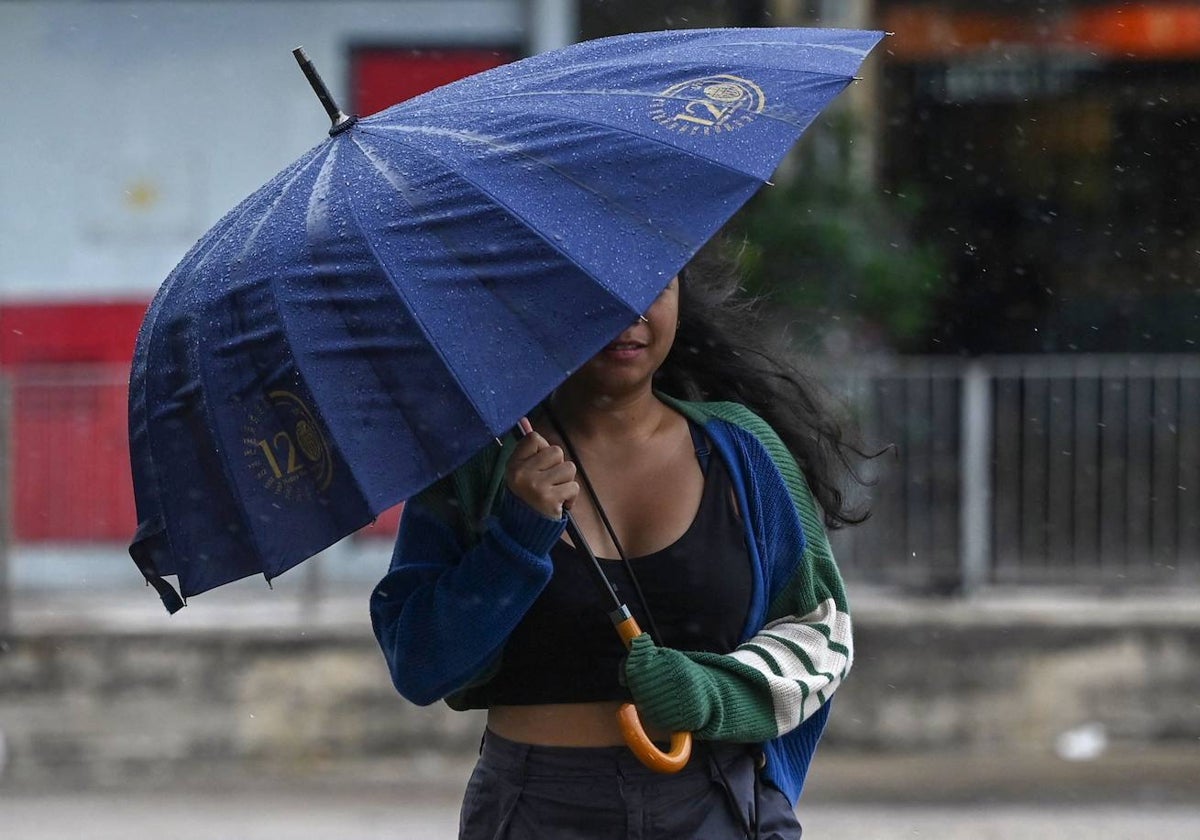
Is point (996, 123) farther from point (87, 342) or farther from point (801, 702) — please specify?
point (801, 702)

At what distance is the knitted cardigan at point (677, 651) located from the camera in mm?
2697

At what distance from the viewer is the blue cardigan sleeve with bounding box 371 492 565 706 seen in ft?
8.79

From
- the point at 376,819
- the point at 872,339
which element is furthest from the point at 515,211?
the point at 872,339

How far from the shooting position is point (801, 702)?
287cm

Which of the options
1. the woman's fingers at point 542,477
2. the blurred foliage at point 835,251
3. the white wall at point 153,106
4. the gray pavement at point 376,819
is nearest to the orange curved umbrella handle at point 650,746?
the woman's fingers at point 542,477

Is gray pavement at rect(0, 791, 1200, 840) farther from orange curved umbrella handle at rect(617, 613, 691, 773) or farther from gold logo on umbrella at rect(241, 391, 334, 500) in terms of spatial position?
gold logo on umbrella at rect(241, 391, 334, 500)

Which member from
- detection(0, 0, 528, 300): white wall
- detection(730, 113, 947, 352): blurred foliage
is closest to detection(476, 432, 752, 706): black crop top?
detection(730, 113, 947, 352): blurred foliage

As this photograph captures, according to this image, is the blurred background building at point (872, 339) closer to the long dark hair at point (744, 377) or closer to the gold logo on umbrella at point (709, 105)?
the long dark hair at point (744, 377)

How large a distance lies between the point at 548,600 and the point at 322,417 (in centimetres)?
48

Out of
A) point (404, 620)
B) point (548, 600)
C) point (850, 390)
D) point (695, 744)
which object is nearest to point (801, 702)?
point (695, 744)

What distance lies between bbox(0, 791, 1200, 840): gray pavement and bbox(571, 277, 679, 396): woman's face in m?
4.43

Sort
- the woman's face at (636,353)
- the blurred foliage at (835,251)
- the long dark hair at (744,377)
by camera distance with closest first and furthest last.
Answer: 1. the woman's face at (636,353)
2. the long dark hair at (744,377)
3. the blurred foliage at (835,251)

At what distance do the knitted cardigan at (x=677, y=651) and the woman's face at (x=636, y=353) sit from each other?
16 centimetres

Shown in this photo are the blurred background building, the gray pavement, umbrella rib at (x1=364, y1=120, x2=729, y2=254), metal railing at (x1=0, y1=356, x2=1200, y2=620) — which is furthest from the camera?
metal railing at (x1=0, y1=356, x2=1200, y2=620)
